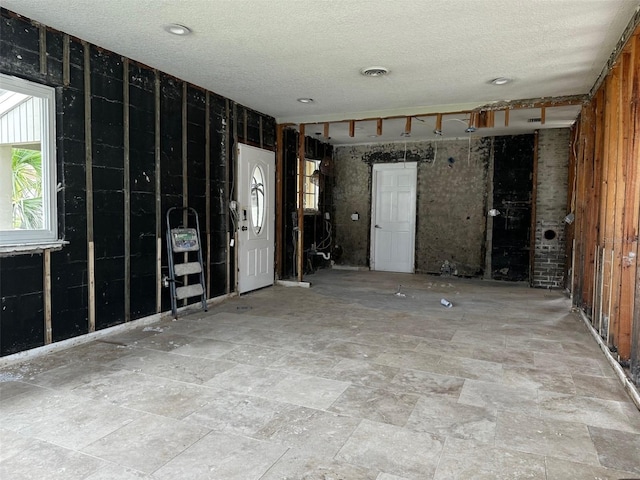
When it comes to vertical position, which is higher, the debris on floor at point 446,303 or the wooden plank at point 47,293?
the wooden plank at point 47,293

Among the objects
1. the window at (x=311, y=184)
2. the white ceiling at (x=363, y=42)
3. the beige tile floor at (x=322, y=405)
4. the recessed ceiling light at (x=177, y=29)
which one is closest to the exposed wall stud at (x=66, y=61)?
the white ceiling at (x=363, y=42)

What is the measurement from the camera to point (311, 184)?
328 inches

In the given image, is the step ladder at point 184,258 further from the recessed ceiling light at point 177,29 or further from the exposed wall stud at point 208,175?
the recessed ceiling light at point 177,29

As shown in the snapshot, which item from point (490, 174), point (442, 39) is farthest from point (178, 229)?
point (490, 174)

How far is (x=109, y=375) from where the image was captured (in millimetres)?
3102

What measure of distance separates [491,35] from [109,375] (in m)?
4.00

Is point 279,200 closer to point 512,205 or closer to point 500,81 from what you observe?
point 500,81

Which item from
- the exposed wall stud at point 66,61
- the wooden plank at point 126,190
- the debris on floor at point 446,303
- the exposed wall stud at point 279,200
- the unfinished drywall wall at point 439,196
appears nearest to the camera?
the exposed wall stud at point 66,61

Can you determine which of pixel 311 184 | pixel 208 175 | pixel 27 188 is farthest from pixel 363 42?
pixel 311 184

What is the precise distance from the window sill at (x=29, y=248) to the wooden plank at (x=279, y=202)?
3.71m

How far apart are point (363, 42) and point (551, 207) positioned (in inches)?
194

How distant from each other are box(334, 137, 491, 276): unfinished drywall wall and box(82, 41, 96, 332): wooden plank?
589 centimetres

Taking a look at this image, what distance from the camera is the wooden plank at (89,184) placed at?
377 cm

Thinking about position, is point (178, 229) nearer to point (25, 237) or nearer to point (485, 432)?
point (25, 237)
